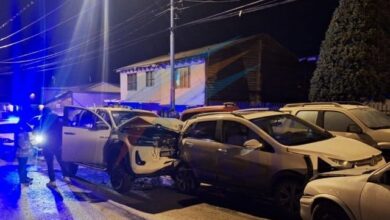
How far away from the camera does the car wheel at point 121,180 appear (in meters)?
9.34

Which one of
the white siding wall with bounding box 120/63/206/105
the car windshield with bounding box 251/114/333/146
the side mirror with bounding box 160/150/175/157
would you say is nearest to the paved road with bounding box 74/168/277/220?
the side mirror with bounding box 160/150/175/157

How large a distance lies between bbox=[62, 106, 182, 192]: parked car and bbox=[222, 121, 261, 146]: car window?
1.55 m

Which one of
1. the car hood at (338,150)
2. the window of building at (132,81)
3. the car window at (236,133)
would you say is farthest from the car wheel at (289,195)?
the window of building at (132,81)

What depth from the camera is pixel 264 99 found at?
3222 centimetres

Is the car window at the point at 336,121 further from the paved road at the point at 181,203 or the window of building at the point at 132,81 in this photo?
the window of building at the point at 132,81

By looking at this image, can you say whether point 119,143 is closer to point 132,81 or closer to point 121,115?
point 121,115

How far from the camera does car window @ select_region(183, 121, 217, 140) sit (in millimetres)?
8656

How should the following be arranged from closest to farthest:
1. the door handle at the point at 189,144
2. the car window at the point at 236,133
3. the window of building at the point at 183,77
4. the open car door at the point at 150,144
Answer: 1. the car window at the point at 236,133
2. the door handle at the point at 189,144
3. the open car door at the point at 150,144
4. the window of building at the point at 183,77

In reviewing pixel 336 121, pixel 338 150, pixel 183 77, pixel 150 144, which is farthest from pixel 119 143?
pixel 183 77

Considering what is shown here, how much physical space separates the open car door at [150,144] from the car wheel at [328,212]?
429 cm

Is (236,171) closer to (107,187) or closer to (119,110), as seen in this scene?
(107,187)

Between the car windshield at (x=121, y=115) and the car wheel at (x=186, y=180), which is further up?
the car windshield at (x=121, y=115)

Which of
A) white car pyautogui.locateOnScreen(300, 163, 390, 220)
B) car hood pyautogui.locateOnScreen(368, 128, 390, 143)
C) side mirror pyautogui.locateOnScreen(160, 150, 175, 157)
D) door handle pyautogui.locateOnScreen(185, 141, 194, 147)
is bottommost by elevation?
white car pyautogui.locateOnScreen(300, 163, 390, 220)

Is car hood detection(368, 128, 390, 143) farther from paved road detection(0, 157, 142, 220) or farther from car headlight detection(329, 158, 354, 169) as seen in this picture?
paved road detection(0, 157, 142, 220)
